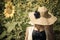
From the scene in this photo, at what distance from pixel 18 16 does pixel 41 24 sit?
1.11 ft

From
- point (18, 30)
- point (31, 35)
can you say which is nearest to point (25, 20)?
point (18, 30)

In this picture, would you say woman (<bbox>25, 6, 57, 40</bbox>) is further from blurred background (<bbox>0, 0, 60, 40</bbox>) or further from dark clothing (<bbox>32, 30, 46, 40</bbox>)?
blurred background (<bbox>0, 0, 60, 40</bbox>)

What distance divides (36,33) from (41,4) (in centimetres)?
33

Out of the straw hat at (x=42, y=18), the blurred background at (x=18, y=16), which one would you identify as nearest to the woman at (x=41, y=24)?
the straw hat at (x=42, y=18)

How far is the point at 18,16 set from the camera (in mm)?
1808

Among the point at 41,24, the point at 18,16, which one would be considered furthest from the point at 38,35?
the point at 18,16

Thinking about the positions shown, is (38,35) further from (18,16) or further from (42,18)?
(18,16)

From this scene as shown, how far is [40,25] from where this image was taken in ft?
5.03

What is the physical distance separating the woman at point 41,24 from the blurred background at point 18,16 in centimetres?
18

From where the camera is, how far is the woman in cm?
152

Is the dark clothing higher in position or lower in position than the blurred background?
lower

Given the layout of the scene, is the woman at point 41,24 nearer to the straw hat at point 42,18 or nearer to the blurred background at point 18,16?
the straw hat at point 42,18

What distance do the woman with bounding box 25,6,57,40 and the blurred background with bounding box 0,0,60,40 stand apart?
0.18 m

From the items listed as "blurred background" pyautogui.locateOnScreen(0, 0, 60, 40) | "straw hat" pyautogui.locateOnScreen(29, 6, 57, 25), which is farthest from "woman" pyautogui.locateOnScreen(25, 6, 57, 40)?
"blurred background" pyautogui.locateOnScreen(0, 0, 60, 40)
